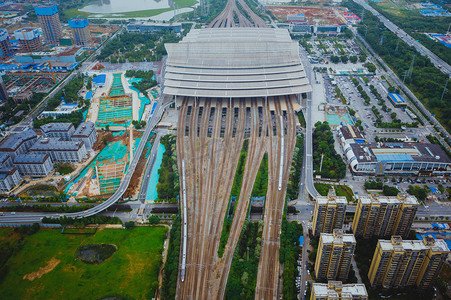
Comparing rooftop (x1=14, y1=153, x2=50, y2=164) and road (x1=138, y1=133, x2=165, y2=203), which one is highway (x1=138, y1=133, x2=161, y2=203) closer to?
road (x1=138, y1=133, x2=165, y2=203)

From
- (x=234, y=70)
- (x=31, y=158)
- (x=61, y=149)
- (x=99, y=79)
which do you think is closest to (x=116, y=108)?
(x=99, y=79)

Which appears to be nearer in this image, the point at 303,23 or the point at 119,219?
the point at 119,219

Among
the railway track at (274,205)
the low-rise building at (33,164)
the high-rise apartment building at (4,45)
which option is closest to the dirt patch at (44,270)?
the low-rise building at (33,164)

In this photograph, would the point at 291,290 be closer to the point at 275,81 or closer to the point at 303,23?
the point at 275,81

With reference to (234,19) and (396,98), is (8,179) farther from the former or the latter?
(234,19)

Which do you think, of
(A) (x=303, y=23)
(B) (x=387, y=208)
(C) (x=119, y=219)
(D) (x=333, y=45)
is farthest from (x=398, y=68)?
(C) (x=119, y=219)
